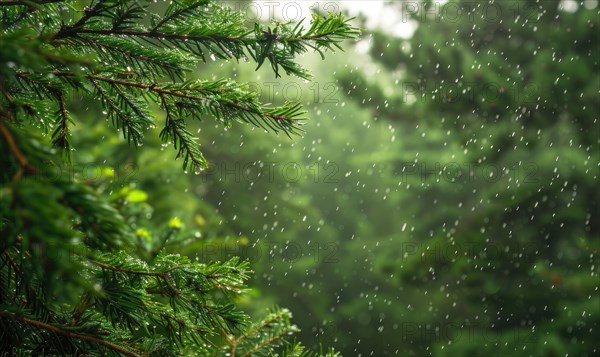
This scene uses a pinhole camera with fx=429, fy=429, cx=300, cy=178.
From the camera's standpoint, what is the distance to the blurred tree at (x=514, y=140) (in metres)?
6.51

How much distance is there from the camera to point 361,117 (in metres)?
22.6

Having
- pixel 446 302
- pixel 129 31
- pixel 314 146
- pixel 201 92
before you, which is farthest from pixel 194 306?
pixel 314 146

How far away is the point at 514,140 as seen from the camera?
7035 mm

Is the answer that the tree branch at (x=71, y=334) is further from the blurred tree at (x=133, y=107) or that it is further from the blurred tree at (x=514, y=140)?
the blurred tree at (x=514, y=140)

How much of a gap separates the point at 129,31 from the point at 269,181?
9.06 m

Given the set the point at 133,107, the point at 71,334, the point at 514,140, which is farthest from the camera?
the point at 514,140

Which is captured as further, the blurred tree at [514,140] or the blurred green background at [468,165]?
the blurred tree at [514,140]

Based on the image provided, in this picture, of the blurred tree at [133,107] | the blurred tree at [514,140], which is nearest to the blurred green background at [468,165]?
the blurred tree at [514,140]

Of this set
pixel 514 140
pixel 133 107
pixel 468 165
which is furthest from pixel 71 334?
pixel 468 165

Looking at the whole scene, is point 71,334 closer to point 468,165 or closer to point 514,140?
point 514,140

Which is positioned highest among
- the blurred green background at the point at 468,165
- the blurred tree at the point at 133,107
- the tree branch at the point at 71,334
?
the blurred green background at the point at 468,165

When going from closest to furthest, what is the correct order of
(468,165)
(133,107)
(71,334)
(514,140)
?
(71,334), (133,107), (514,140), (468,165)

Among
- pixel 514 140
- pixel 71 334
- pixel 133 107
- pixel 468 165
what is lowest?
pixel 71 334

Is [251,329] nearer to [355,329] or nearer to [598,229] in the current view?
[598,229]
